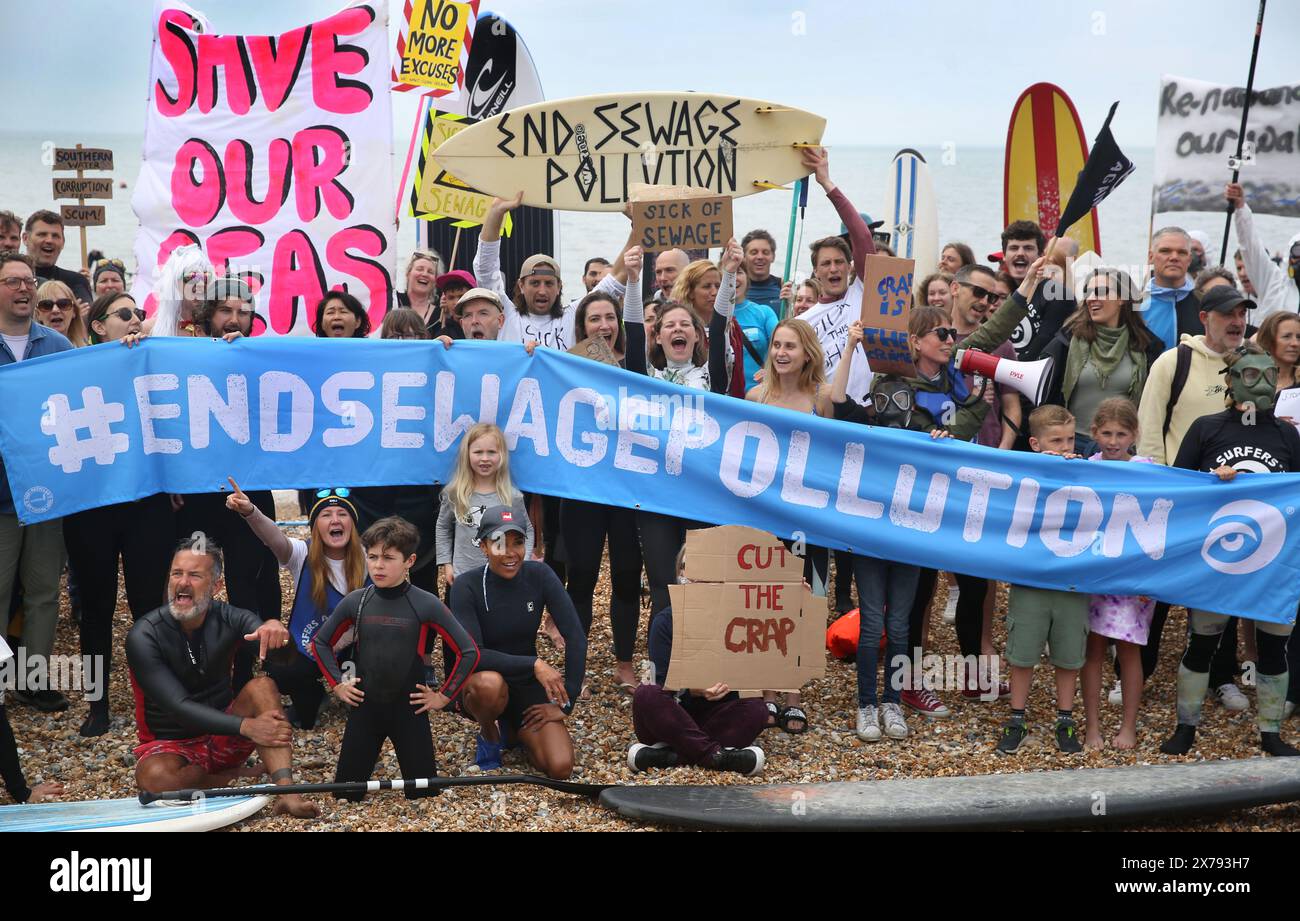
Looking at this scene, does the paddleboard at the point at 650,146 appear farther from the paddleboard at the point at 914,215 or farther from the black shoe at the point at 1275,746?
the black shoe at the point at 1275,746

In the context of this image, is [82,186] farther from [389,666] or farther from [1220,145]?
[1220,145]

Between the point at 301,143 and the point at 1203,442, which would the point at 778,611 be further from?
the point at 301,143

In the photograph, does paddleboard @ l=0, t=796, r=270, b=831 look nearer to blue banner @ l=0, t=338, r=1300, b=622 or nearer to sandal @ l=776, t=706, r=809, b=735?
blue banner @ l=0, t=338, r=1300, b=622

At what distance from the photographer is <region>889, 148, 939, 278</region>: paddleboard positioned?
1081 cm

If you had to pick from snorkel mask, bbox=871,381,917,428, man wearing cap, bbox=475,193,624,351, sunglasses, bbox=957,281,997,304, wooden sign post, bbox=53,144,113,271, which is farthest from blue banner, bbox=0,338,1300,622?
wooden sign post, bbox=53,144,113,271

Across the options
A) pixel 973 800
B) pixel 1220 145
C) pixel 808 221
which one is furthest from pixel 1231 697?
pixel 808 221

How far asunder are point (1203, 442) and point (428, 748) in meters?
3.81

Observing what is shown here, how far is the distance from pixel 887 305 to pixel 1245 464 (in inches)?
71.1

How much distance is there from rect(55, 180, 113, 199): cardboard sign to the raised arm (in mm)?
8258

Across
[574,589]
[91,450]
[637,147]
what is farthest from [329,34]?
[574,589]

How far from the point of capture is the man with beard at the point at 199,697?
536cm

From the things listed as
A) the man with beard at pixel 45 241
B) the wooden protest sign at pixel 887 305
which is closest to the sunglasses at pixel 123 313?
the man with beard at pixel 45 241

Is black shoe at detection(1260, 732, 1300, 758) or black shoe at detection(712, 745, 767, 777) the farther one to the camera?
black shoe at detection(1260, 732, 1300, 758)

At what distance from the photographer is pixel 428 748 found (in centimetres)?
555
